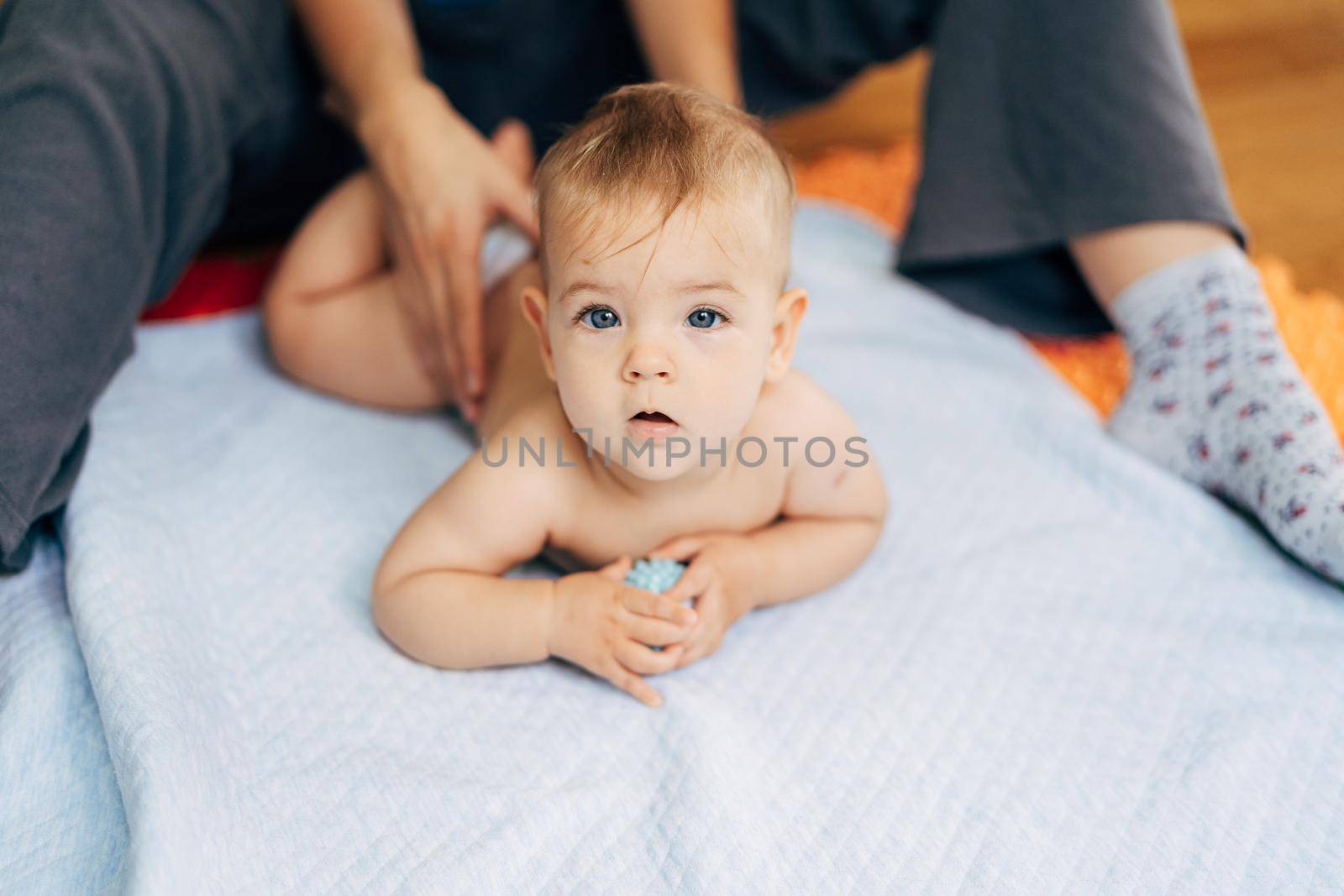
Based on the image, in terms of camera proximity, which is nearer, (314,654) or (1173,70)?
(314,654)

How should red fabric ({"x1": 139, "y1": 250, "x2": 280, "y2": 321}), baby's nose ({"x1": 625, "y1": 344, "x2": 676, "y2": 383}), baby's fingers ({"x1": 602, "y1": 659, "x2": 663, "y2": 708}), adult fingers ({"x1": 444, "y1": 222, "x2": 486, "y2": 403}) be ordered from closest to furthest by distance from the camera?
baby's nose ({"x1": 625, "y1": 344, "x2": 676, "y2": 383}), baby's fingers ({"x1": 602, "y1": 659, "x2": 663, "y2": 708}), adult fingers ({"x1": 444, "y1": 222, "x2": 486, "y2": 403}), red fabric ({"x1": 139, "y1": 250, "x2": 280, "y2": 321})

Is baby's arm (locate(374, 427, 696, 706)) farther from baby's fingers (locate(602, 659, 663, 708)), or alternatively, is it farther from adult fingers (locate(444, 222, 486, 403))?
adult fingers (locate(444, 222, 486, 403))

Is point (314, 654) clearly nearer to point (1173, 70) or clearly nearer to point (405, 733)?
point (405, 733)

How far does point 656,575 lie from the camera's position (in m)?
0.74

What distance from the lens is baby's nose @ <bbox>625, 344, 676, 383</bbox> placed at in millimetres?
611

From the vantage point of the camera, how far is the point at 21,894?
60 centimetres

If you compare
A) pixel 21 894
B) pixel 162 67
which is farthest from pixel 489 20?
pixel 21 894

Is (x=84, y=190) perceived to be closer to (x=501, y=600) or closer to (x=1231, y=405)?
(x=501, y=600)

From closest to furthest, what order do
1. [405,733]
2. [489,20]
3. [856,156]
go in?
[405,733]
[489,20]
[856,156]

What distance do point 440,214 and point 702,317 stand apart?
363 mm

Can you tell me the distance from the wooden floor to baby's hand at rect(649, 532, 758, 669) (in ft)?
3.27

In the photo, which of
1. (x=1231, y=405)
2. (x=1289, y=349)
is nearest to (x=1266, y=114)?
(x=1289, y=349)

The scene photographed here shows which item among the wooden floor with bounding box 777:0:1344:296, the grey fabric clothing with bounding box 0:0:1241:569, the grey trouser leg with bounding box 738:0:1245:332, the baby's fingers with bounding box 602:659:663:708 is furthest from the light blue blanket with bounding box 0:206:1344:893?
the wooden floor with bounding box 777:0:1344:296

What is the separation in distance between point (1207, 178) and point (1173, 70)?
0.12m
